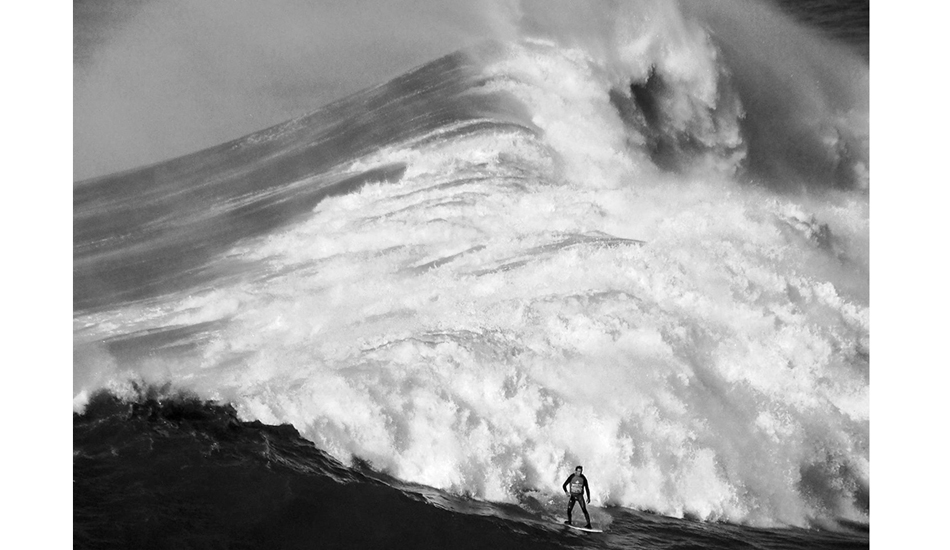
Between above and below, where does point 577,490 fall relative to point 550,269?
below

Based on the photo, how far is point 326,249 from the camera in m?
7.52

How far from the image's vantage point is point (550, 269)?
24.5 feet

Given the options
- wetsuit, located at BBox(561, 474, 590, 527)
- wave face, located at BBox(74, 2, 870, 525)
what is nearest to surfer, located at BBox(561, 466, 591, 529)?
wetsuit, located at BBox(561, 474, 590, 527)

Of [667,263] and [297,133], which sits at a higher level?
[297,133]

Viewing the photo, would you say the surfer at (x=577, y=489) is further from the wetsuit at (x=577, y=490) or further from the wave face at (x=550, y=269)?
the wave face at (x=550, y=269)

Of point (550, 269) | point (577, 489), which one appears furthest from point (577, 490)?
point (550, 269)

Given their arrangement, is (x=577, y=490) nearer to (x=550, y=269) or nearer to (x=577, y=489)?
Answer: (x=577, y=489)

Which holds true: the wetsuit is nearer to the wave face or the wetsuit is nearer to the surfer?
the surfer

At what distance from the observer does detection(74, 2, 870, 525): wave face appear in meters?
7.21

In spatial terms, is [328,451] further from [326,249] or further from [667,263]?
[667,263]

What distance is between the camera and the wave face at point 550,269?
7211 mm

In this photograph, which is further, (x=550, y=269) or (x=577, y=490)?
(x=550, y=269)

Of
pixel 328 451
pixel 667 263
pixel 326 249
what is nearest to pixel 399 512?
pixel 328 451

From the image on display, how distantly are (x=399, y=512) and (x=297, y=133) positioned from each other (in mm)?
2753
